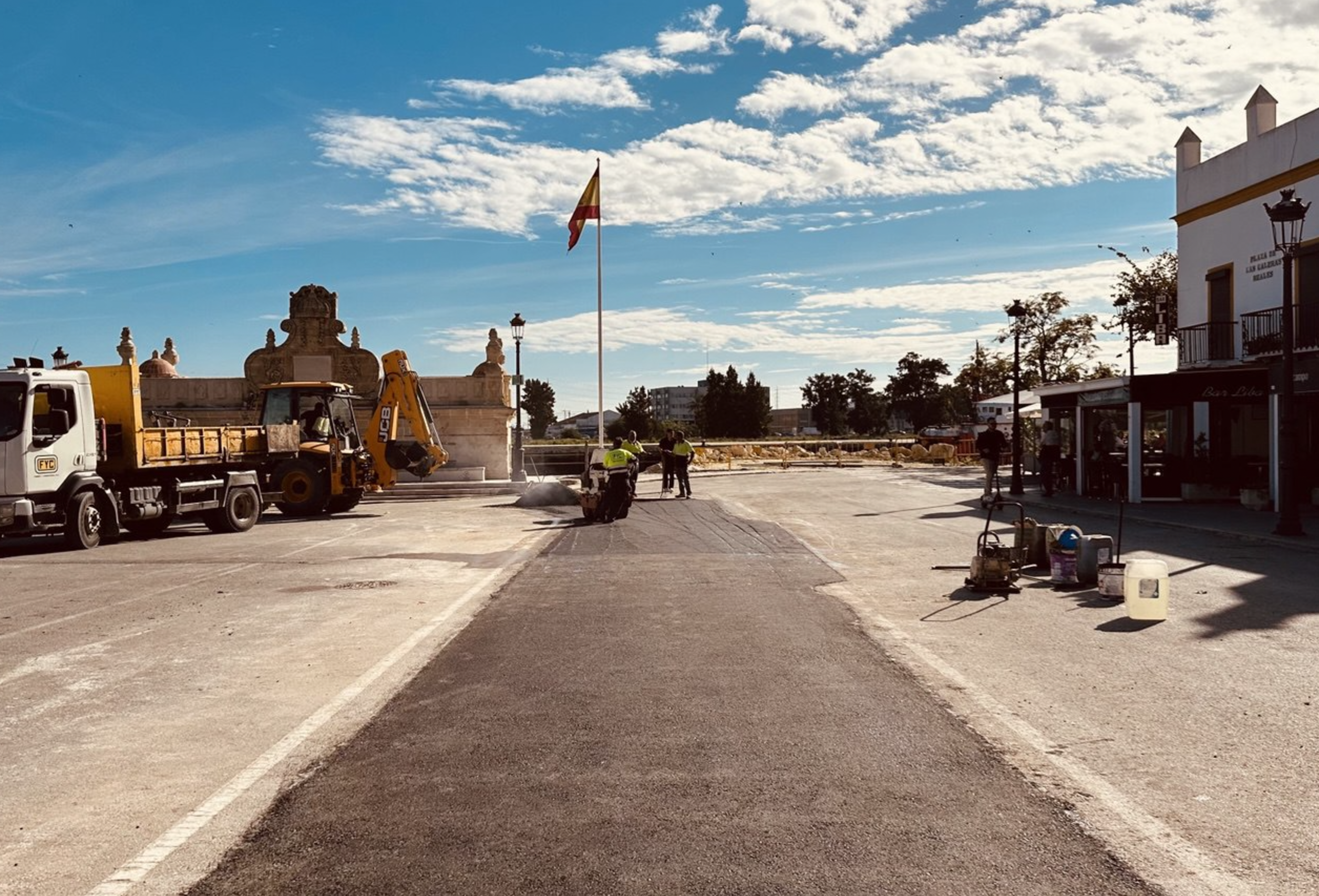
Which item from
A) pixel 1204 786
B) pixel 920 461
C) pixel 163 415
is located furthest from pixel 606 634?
pixel 920 461

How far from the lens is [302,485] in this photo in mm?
24453

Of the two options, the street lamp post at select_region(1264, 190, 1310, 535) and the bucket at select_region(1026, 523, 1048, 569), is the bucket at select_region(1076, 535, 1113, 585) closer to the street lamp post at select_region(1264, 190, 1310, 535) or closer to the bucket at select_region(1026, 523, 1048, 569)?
the bucket at select_region(1026, 523, 1048, 569)

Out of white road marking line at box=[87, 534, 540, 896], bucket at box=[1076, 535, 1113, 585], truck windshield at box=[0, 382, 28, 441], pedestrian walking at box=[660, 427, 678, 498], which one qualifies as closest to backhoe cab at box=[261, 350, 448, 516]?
pedestrian walking at box=[660, 427, 678, 498]

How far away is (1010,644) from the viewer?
8.58 m

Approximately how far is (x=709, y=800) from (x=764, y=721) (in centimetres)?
141

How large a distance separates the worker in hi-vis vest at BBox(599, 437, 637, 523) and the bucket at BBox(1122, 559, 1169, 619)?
12.9m

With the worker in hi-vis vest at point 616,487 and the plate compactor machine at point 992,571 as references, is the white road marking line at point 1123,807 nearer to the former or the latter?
the plate compactor machine at point 992,571

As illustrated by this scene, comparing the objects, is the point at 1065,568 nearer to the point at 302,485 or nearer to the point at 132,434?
the point at 132,434

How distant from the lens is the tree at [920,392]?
381 ft

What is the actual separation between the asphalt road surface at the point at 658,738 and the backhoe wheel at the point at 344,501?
41.9 feet

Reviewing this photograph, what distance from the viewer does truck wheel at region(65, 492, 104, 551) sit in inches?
689

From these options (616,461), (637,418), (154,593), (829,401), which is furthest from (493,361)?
(829,401)

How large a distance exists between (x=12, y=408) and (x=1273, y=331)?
26227 mm

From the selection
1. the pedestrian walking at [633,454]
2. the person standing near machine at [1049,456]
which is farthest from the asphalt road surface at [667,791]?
the person standing near machine at [1049,456]
